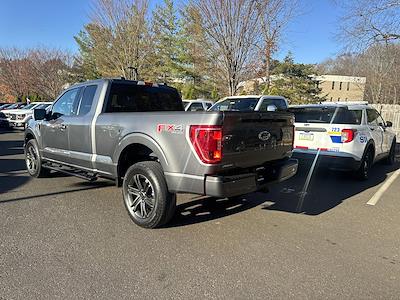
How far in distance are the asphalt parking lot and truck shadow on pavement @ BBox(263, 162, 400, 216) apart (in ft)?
0.15

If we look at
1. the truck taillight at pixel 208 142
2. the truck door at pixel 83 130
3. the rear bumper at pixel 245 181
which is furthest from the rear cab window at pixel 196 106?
the truck taillight at pixel 208 142

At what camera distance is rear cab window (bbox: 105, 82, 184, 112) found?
17.7 ft

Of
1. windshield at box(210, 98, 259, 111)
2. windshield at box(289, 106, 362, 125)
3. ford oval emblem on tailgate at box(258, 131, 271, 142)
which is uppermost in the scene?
windshield at box(210, 98, 259, 111)

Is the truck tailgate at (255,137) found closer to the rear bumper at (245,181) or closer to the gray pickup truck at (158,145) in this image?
the gray pickup truck at (158,145)

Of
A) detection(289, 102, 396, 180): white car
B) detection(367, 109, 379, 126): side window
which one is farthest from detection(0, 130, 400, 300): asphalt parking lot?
detection(367, 109, 379, 126): side window

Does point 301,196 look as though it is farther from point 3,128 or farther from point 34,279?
point 3,128

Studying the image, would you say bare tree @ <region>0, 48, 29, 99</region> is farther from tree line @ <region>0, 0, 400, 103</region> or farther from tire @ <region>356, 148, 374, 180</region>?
tire @ <region>356, 148, 374, 180</region>

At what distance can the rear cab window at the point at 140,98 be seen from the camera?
540cm

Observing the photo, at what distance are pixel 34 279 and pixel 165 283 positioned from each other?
1.20m

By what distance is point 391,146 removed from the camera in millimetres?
9844

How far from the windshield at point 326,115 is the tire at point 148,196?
14.3 feet

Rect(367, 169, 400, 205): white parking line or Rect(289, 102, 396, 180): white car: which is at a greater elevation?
Rect(289, 102, 396, 180): white car

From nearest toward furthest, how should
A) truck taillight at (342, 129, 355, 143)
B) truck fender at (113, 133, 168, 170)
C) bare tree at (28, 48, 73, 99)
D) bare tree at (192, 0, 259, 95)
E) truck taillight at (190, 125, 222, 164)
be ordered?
truck taillight at (190, 125, 222, 164), truck fender at (113, 133, 168, 170), truck taillight at (342, 129, 355, 143), bare tree at (192, 0, 259, 95), bare tree at (28, 48, 73, 99)

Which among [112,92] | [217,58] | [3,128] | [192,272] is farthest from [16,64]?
[192,272]
